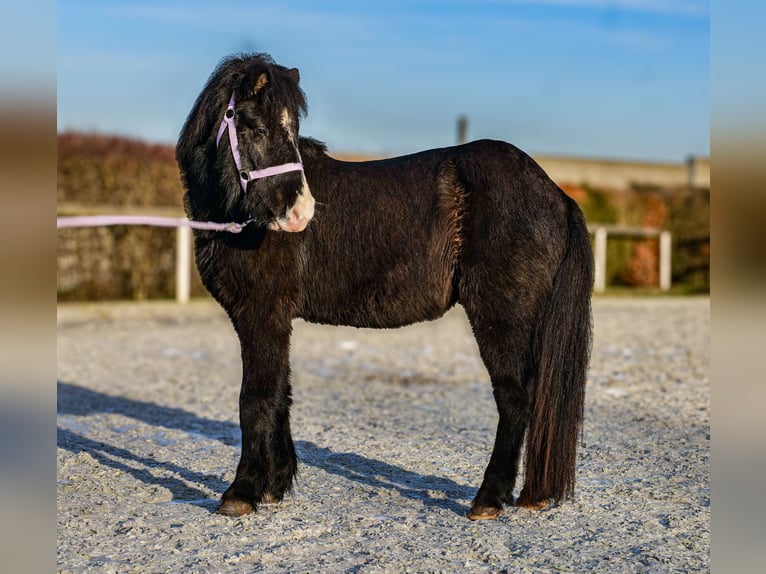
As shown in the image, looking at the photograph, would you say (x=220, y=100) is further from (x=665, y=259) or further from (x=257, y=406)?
(x=665, y=259)

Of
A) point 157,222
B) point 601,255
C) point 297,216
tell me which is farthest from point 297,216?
point 601,255

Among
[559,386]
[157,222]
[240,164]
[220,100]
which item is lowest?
[559,386]

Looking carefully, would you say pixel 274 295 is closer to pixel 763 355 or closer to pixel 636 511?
pixel 636 511

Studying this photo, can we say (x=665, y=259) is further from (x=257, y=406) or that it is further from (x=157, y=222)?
(x=157, y=222)

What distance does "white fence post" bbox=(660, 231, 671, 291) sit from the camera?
69.6 ft

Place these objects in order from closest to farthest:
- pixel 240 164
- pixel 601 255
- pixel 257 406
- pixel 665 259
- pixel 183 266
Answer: pixel 240 164 → pixel 257 406 → pixel 183 266 → pixel 601 255 → pixel 665 259

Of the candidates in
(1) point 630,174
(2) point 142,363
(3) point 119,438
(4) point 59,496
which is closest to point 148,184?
(2) point 142,363

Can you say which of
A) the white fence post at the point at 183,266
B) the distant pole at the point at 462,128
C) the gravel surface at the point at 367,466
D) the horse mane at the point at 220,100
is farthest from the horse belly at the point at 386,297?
the distant pole at the point at 462,128

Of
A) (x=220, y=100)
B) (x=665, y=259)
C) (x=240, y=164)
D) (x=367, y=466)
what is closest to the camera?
(x=240, y=164)

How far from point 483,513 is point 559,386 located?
0.73 m

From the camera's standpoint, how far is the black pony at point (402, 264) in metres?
4.41

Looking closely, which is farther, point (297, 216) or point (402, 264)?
point (402, 264)

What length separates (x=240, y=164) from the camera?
14.0 feet

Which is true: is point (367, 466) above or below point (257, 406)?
below
